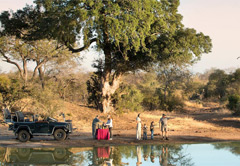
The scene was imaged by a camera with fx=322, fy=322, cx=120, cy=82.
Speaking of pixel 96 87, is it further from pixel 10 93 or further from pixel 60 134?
pixel 60 134

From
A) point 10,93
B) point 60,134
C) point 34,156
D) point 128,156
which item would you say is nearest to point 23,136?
point 60,134

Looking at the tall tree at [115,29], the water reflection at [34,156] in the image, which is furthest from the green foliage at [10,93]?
the water reflection at [34,156]

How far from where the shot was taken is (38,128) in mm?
19344

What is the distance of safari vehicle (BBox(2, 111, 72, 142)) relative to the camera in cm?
1920

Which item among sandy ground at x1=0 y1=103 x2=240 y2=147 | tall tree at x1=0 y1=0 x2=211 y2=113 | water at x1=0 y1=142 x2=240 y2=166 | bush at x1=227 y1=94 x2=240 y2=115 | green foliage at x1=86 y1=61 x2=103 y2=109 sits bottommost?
water at x1=0 y1=142 x2=240 y2=166

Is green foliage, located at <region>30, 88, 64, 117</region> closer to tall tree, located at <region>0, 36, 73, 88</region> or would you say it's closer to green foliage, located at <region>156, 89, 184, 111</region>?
tall tree, located at <region>0, 36, 73, 88</region>

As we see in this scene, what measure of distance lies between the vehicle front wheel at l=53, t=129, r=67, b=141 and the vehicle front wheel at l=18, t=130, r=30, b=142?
164 cm

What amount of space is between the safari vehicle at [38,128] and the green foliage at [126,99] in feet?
45.6

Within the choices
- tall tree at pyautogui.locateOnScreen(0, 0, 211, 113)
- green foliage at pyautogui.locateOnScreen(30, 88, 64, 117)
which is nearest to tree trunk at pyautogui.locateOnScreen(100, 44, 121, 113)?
tall tree at pyautogui.locateOnScreen(0, 0, 211, 113)

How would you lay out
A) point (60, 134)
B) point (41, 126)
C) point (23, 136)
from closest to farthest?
point (23, 136) < point (41, 126) < point (60, 134)

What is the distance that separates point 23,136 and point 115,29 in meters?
11.9

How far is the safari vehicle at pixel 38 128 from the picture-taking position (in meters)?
19.2

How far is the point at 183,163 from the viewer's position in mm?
13695

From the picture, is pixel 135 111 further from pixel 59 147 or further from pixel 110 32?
pixel 59 147
